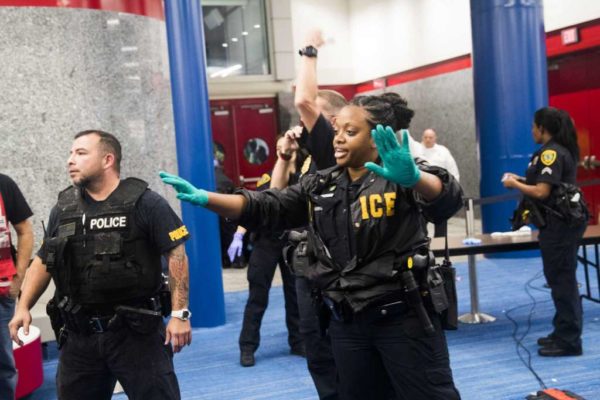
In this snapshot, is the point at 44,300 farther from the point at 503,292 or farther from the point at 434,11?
the point at 434,11

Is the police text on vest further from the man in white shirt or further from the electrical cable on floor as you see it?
the man in white shirt

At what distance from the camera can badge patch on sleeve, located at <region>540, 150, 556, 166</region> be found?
4.73 meters

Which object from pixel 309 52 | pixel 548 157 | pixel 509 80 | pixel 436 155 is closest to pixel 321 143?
pixel 309 52

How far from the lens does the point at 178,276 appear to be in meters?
3.07

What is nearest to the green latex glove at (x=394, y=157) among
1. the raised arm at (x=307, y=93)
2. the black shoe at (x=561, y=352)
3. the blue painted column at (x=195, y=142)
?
the raised arm at (x=307, y=93)

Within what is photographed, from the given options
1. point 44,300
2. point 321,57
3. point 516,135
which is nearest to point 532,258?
point 516,135

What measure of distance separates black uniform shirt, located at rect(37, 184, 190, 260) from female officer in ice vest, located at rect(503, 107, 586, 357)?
8.26 feet

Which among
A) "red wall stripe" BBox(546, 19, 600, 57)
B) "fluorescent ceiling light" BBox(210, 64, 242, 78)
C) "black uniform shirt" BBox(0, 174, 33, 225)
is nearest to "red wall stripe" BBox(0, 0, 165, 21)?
"black uniform shirt" BBox(0, 174, 33, 225)

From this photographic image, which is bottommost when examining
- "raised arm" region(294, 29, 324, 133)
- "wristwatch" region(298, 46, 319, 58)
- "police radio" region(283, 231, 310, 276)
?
"police radio" region(283, 231, 310, 276)

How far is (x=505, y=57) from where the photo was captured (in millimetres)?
9188

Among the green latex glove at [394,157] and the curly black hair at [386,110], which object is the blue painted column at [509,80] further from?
→ the green latex glove at [394,157]

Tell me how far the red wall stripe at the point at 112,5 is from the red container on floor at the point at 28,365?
254 cm

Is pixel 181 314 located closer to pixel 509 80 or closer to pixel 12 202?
pixel 12 202

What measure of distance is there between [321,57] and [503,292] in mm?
9927
